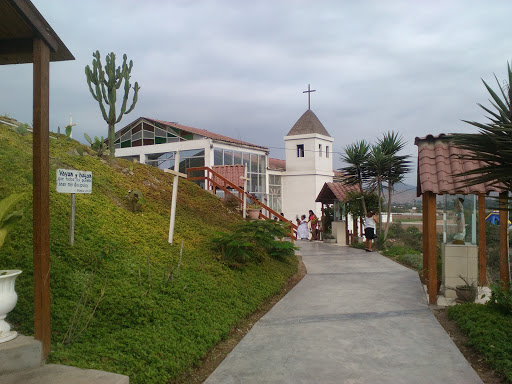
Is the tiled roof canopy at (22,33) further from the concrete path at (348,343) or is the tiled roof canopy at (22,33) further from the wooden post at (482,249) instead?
the wooden post at (482,249)

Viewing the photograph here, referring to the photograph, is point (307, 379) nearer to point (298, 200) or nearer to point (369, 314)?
point (369, 314)

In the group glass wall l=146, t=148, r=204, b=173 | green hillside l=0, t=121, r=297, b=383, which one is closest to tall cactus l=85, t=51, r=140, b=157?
green hillside l=0, t=121, r=297, b=383

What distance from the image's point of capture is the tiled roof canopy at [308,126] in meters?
38.3

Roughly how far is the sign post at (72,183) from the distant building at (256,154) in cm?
1761

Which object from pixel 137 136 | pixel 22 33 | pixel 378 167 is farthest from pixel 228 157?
pixel 22 33

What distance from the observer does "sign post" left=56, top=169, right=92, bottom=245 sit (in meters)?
6.53

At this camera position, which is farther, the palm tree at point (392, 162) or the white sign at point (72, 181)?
the palm tree at point (392, 162)

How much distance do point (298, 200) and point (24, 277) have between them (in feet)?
108

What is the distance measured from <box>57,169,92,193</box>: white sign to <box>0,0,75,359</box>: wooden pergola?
2.06m

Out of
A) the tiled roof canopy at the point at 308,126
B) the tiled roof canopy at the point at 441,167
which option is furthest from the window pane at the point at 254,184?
the tiled roof canopy at the point at 441,167

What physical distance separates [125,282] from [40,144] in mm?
2326

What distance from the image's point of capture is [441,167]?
27.6 feet

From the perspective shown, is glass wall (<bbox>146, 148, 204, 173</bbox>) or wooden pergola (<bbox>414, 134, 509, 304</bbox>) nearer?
wooden pergola (<bbox>414, 134, 509, 304</bbox>)

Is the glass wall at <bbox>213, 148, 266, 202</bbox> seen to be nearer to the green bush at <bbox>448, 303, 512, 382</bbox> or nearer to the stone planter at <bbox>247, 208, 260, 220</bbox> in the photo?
the stone planter at <bbox>247, 208, 260, 220</bbox>
